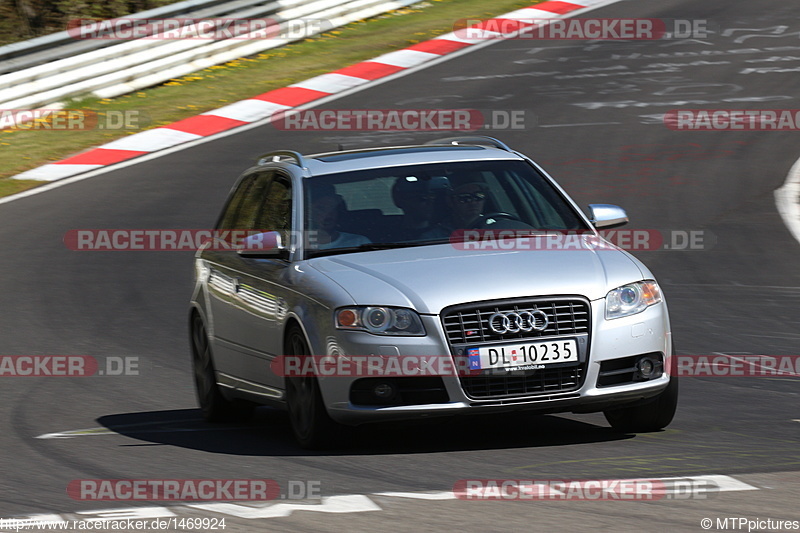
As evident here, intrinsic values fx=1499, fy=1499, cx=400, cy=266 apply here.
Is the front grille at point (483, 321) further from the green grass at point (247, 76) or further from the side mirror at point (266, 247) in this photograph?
the green grass at point (247, 76)

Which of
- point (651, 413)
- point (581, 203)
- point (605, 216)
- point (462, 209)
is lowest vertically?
point (581, 203)

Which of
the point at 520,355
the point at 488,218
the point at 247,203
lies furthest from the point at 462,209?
the point at 247,203

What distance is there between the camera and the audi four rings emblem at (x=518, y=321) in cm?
730

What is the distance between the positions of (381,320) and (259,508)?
56.6 inches

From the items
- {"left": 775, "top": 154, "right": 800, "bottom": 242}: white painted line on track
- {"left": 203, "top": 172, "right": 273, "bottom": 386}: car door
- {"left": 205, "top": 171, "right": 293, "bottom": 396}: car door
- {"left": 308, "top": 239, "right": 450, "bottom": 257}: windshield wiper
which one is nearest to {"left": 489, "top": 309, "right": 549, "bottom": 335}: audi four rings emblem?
{"left": 308, "top": 239, "right": 450, "bottom": 257}: windshield wiper

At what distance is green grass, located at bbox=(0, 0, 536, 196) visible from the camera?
19656mm

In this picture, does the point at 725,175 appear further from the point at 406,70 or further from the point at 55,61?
the point at 55,61

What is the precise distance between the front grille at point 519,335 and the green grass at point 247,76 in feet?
37.4

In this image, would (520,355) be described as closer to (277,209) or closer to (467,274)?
(467,274)

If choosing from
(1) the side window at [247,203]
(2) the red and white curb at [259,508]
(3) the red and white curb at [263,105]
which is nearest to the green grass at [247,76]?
(3) the red and white curb at [263,105]

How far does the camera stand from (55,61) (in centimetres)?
2128

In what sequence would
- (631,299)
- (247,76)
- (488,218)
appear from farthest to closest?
(247,76)
(488,218)
(631,299)

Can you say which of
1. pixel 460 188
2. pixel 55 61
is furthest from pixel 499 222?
pixel 55 61

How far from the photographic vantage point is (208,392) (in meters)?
9.47
